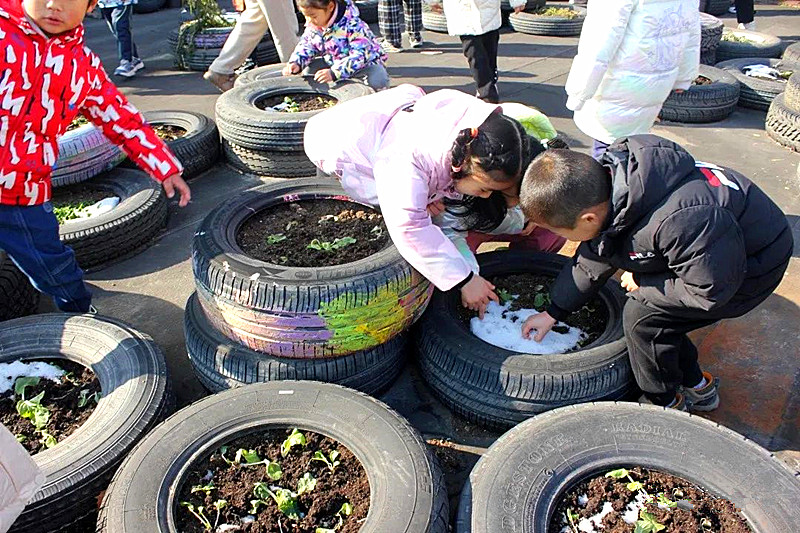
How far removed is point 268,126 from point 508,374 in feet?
9.12

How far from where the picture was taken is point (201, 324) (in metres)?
2.87

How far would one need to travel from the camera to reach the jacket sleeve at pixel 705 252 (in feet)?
7.04

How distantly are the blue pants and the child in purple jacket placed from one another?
2.63m

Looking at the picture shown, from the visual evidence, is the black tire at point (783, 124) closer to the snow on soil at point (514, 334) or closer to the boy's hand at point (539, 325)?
the snow on soil at point (514, 334)

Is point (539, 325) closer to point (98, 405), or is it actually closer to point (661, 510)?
point (661, 510)

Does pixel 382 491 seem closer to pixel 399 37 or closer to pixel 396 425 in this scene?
pixel 396 425

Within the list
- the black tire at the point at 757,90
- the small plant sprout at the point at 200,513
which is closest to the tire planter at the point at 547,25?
the black tire at the point at 757,90

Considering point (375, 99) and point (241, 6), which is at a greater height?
point (375, 99)

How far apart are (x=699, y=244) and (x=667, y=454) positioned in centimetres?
70

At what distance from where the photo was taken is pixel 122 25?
7.40 metres

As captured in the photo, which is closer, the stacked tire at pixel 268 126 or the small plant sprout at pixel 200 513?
the small plant sprout at pixel 200 513

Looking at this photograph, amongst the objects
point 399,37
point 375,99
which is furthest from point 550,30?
point 375,99

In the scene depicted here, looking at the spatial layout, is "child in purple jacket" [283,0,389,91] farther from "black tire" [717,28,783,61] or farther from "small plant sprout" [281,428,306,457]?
"black tire" [717,28,783,61]

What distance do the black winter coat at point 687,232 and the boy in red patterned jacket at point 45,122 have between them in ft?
6.46
